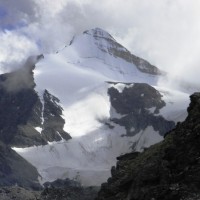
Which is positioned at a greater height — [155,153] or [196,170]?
[155,153]

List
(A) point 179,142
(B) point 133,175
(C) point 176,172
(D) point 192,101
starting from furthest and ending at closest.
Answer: (D) point 192,101, (B) point 133,175, (A) point 179,142, (C) point 176,172

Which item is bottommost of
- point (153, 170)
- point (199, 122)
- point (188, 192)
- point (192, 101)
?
point (188, 192)

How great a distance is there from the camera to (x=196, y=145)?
200ft

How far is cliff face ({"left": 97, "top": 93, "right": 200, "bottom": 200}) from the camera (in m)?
54.6

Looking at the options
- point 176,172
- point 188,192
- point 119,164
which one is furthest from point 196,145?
point 119,164

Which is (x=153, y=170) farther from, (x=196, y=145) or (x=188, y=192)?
(x=188, y=192)

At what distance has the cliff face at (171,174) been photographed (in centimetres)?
5462

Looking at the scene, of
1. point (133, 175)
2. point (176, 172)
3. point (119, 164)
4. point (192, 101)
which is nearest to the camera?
point (176, 172)

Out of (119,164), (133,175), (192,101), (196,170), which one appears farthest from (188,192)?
(119,164)

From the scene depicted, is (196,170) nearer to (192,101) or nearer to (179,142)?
(179,142)

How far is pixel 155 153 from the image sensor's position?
71.7 metres

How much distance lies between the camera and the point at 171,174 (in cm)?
5938

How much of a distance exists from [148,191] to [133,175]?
1025 centimetres

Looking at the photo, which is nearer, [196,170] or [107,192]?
[196,170]
